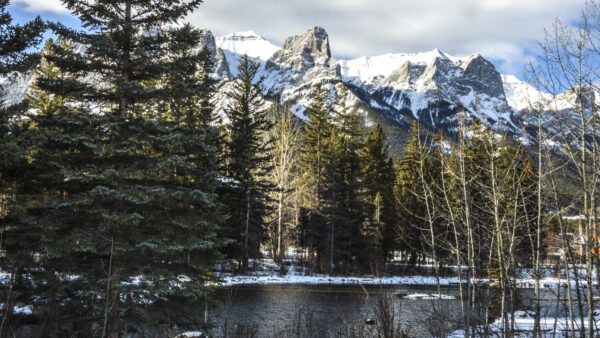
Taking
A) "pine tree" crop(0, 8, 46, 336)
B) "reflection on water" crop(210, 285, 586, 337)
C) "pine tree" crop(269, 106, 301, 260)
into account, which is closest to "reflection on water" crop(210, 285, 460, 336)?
"reflection on water" crop(210, 285, 586, 337)

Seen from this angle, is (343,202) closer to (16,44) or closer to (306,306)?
(306,306)

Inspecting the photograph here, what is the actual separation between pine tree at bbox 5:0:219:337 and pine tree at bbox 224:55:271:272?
15.6 meters

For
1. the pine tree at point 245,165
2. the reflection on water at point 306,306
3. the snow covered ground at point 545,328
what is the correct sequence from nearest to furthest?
the snow covered ground at point 545,328
the reflection on water at point 306,306
the pine tree at point 245,165

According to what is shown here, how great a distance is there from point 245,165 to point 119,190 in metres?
17.0

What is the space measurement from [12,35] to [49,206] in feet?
13.7

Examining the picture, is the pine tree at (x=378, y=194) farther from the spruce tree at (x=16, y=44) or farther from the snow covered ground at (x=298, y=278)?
the spruce tree at (x=16, y=44)

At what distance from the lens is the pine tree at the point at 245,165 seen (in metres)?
27.8

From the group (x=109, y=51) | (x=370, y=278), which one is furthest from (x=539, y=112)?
(x=370, y=278)

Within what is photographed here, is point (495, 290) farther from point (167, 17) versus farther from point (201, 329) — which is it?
point (167, 17)

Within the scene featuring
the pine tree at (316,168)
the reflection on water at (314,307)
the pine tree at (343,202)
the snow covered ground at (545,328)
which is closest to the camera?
the snow covered ground at (545,328)

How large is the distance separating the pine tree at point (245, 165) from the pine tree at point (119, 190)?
15.6 meters

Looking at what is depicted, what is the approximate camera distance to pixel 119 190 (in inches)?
411

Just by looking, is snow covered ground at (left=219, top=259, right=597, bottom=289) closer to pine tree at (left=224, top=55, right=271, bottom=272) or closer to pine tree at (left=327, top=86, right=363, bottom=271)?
pine tree at (left=224, top=55, right=271, bottom=272)

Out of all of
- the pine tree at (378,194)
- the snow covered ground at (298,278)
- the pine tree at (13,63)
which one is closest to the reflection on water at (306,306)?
the snow covered ground at (298,278)
